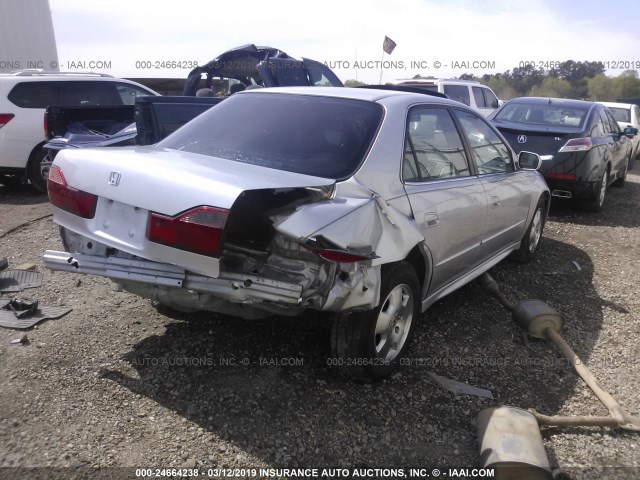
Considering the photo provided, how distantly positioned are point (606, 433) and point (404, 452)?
1.13 metres

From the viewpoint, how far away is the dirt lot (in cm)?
256

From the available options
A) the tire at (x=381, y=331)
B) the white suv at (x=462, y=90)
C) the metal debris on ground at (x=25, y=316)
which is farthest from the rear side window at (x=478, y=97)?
the metal debris on ground at (x=25, y=316)

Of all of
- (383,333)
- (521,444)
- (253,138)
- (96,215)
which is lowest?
(521,444)

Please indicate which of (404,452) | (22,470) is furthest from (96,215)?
(404,452)

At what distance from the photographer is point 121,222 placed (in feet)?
8.82

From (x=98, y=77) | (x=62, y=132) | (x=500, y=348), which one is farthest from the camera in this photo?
(x=98, y=77)

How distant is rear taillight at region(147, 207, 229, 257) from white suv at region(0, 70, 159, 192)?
661 centimetres

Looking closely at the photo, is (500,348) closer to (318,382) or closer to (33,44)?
(318,382)

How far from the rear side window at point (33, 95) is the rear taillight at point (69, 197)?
20.0 feet

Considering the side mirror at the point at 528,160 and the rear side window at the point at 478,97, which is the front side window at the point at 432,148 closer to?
the side mirror at the point at 528,160

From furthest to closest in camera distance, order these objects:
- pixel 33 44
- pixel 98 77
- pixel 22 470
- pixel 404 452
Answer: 1. pixel 33 44
2. pixel 98 77
3. pixel 404 452
4. pixel 22 470

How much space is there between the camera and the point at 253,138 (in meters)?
3.26

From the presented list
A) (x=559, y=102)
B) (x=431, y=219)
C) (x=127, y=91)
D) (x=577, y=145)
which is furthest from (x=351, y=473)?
(x=127, y=91)

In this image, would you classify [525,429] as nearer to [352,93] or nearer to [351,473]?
[351,473]
